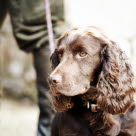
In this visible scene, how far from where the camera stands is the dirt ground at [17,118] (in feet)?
14.6

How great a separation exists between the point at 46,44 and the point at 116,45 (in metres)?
1.00

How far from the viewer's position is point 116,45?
2578 millimetres

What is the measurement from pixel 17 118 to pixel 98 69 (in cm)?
274

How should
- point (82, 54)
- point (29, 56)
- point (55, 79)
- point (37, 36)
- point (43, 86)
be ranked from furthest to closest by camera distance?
point (29, 56)
point (43, 86)
point (37, 36)
point (82, 54)
point (55, 79)

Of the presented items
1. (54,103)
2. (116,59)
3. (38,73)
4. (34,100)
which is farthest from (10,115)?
(116,59)

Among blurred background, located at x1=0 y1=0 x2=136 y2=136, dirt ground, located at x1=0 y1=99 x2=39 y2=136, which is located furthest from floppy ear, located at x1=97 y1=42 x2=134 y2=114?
blurred background, located at x1=0 y1=0 x2=136 y2=136

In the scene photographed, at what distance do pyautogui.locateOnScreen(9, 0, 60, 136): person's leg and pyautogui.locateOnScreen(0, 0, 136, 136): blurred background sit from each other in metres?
1.27

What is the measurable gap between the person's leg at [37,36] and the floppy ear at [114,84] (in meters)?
0.98

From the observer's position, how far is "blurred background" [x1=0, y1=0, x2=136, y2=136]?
530 centimetres

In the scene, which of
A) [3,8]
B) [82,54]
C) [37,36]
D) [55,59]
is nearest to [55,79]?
[82,54]

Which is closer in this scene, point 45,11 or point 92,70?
point 92,70

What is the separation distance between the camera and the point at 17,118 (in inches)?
201

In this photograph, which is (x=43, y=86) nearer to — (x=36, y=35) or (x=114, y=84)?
(x=36, y=35)

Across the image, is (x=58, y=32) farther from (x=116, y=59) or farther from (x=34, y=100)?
(x=34, y=100)
